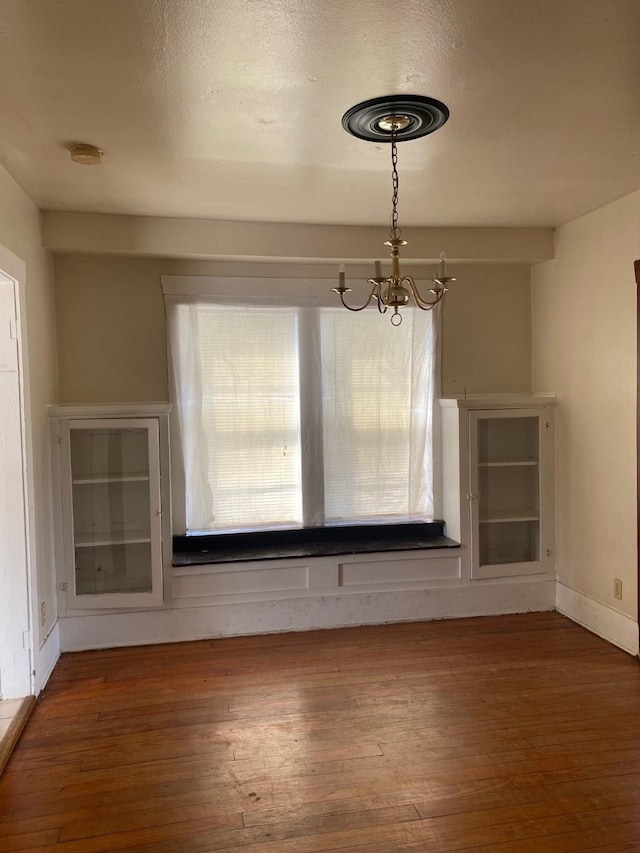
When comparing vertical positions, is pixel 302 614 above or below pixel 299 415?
below

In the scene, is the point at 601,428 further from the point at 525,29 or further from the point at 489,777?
the point at 525,29

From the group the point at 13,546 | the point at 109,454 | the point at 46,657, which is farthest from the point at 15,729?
the point at 109,454

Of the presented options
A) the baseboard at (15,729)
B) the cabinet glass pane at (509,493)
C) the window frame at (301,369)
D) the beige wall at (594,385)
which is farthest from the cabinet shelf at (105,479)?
the beige wall at (594,385)

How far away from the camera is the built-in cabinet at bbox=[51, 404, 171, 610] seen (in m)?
3.76

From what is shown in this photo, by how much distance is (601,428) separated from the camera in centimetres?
384

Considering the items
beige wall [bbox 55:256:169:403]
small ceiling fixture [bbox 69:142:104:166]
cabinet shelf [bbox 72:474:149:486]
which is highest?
small ceiling fixture [bbox 69:142:104:166]

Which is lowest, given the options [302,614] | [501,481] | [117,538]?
[302,614]

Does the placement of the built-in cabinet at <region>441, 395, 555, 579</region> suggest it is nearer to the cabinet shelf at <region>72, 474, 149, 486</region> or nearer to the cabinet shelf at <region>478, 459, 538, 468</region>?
the cabinet shelf at <region>478, 459, 538, 468</region>

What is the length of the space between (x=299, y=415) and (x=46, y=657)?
6.88 ft

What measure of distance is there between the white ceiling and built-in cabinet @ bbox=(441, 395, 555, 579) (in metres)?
1.39

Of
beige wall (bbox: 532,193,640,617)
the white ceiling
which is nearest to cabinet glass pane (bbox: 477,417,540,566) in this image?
beige wall (bbox: 532,193,640,617)

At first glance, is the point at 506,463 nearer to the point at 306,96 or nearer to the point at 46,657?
the point at 306,96

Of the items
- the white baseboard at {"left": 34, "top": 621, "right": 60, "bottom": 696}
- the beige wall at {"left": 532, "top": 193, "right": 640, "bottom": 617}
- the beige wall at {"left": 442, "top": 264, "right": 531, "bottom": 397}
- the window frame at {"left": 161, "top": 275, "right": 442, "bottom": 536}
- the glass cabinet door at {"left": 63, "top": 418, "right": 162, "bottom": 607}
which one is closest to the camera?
the white baseboard at {"left": 34, "top": 621, "right": 60, "bottom": 696}

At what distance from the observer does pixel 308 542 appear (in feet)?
14.3
